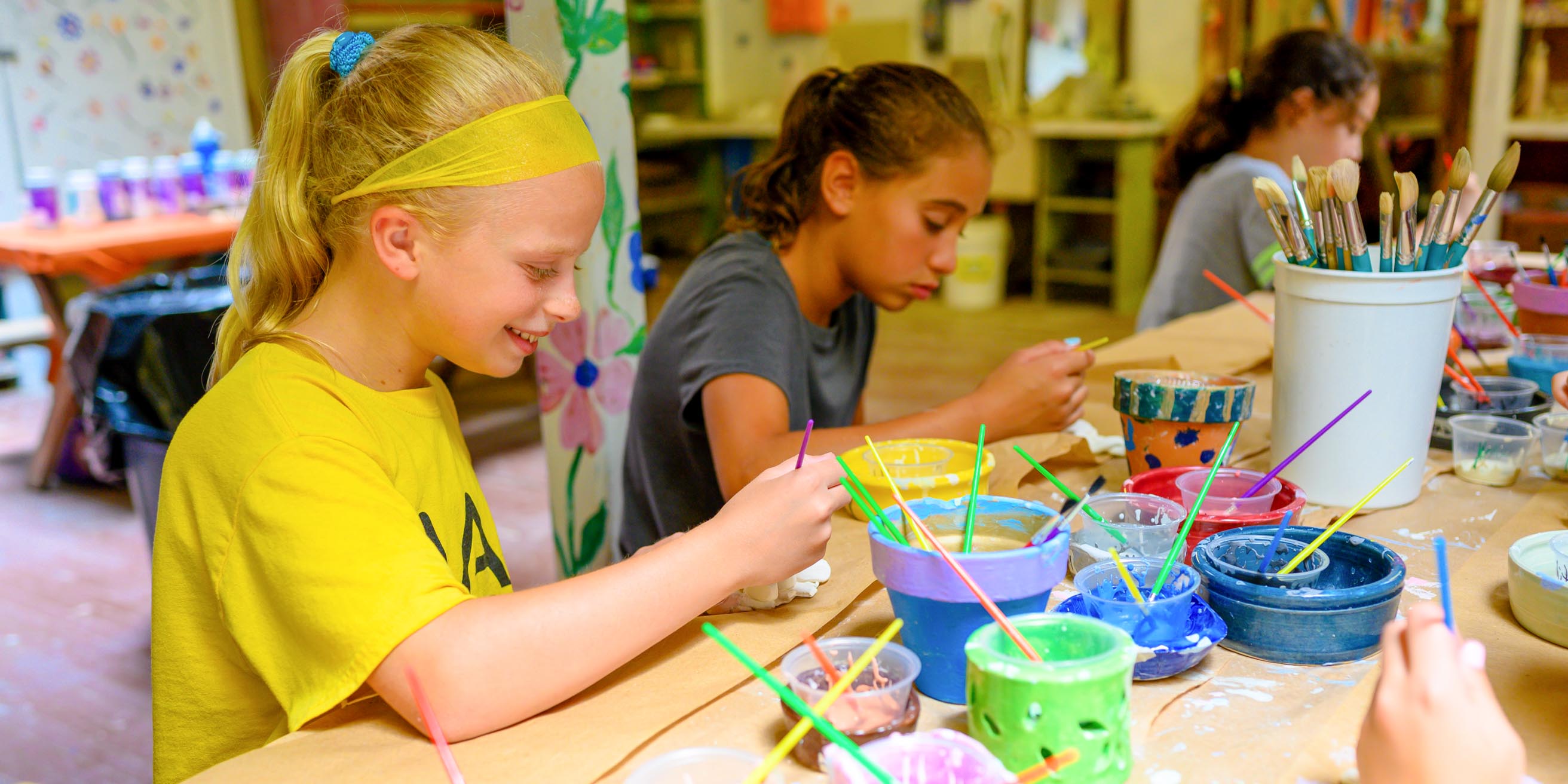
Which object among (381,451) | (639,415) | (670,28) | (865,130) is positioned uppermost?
(670,28)

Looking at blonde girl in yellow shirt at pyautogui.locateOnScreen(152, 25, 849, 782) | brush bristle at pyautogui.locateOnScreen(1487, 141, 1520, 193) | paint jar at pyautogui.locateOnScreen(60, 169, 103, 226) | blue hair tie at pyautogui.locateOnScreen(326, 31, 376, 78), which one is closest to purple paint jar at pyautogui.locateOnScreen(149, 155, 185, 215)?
paint jar at pyautogui.locateOnScreen(60, 169, 103, 226)

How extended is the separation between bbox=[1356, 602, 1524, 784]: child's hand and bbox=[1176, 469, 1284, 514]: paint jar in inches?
15.1

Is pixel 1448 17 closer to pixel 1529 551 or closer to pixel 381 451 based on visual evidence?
pixel 1529 551

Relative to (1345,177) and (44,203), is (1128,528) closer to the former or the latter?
(1345,177)

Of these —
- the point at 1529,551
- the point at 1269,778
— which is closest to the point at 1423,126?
the point at 1529,551

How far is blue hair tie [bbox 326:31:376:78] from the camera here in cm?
98

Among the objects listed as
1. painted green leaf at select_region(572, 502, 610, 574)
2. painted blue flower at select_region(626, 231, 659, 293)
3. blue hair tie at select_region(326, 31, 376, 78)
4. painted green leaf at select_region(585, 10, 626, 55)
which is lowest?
painted green leaf at select_region(572, 502, 610, 574)

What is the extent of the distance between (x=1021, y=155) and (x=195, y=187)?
4.03m

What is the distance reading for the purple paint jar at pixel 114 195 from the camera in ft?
13.6

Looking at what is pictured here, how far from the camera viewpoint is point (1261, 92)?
99.7 inches

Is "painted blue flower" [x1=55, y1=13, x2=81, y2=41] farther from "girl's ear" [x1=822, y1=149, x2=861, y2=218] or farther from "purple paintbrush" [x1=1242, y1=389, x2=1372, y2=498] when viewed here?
"purple paintbrush" [x1=1242, y1=389, x2=1372, y2=498]

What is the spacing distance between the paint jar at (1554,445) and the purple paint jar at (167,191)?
14.5 ft

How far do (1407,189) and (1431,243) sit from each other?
104 mm

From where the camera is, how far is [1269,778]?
70cm
